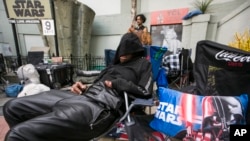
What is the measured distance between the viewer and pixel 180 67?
9.46 ft

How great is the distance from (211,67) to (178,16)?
14.7 ft

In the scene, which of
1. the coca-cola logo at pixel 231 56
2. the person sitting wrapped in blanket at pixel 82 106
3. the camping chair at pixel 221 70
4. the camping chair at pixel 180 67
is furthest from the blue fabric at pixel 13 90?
the coca-cola logo at pixel 231 56

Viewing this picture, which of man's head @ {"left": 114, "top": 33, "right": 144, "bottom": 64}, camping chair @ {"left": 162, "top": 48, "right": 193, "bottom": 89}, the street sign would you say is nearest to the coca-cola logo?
man's head @ {"left": 114, "top": 33, "right": 144, "bottom": 64}

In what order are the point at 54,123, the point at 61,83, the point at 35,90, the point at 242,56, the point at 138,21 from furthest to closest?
the point at 61,83 → the point at 138,21 → the point at 35,90 → the point at 242,56 → the point at 54,123

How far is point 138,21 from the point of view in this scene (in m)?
3.09

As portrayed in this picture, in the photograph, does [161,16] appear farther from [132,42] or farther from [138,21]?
[132,42]

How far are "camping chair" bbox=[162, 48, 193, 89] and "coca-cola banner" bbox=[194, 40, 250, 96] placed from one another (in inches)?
60.6

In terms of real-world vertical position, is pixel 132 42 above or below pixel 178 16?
below

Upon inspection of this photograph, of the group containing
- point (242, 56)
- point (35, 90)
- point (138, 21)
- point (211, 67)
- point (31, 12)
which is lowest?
point (35, 90)

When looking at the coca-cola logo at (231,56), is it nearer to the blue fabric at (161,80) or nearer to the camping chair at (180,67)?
the blue fabric at (161,80)

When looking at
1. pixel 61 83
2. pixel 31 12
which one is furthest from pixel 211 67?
pixel 31 12

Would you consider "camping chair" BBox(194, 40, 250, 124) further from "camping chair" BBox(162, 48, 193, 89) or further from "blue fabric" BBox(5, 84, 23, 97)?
"blue fabric" BBox(5, 84, 23, 97)

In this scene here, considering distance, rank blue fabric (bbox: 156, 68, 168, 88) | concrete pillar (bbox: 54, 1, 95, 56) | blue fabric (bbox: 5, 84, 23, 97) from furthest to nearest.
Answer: concrete pillar (bbox: 54, 1, 95, 56) → blue fabric (bbox: 5, 84, 23, 97) → blue fabric (bbox: 156, 68, 168, 88)

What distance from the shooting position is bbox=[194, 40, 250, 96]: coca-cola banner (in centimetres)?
116
